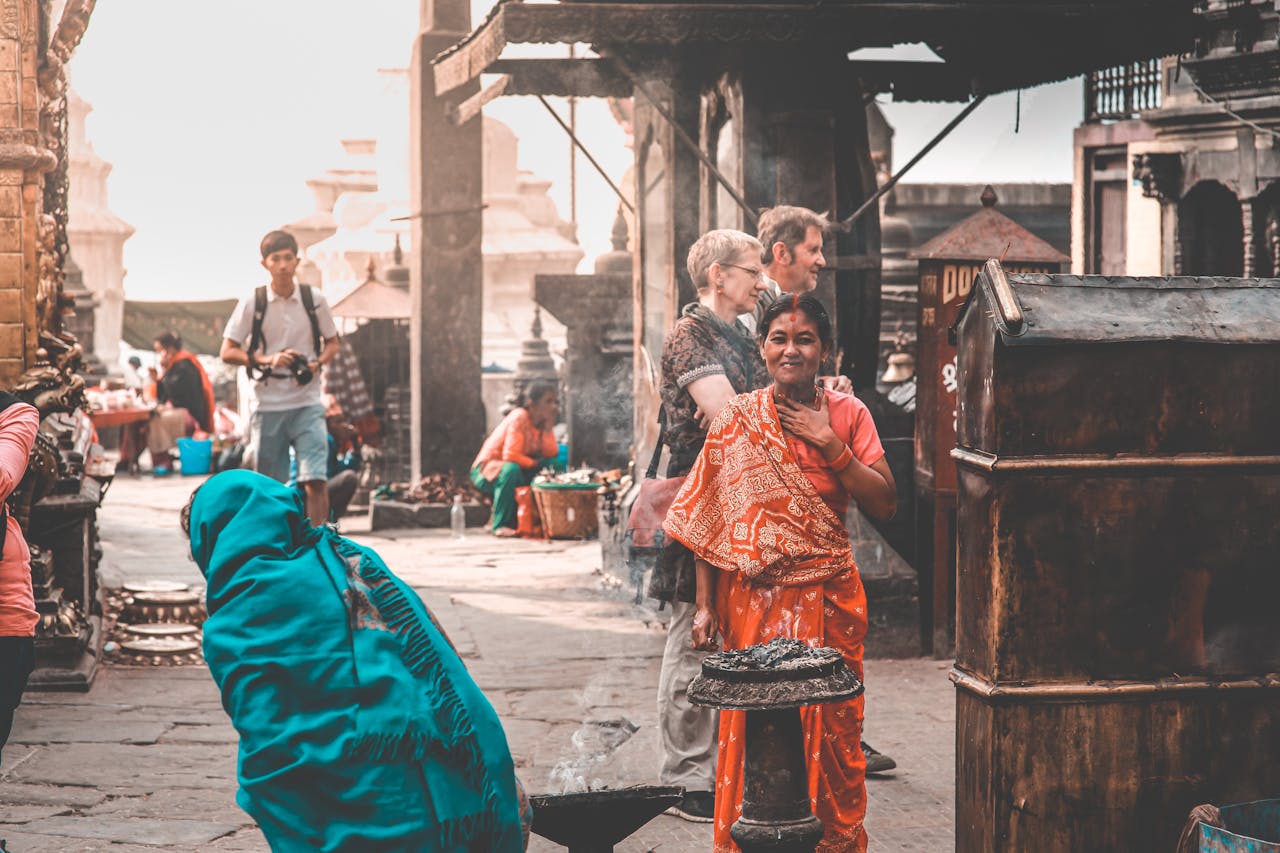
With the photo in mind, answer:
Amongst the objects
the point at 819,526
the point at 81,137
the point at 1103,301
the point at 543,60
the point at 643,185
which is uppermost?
the point at 81,137

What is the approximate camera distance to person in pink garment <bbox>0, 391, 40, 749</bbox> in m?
4.95

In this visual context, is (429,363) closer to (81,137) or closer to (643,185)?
(643,185)

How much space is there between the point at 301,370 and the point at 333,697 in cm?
644

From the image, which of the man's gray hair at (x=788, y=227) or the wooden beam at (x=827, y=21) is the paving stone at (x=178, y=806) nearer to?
the man's gray hair at (x=788, y=227)

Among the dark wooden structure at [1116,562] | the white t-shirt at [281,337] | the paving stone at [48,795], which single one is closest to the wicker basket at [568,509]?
the white t-shirt at [281,337]

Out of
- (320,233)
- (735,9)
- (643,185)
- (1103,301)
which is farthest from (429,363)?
(320,233)

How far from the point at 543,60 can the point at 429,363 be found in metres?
4.78

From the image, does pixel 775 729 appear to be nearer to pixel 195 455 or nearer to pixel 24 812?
pixel 24 812

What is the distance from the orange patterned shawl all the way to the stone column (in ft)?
35.0

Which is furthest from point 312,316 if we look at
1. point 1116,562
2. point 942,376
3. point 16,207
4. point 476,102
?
point 1116,562

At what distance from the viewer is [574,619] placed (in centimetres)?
982

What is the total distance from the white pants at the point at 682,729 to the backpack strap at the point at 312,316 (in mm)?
5068

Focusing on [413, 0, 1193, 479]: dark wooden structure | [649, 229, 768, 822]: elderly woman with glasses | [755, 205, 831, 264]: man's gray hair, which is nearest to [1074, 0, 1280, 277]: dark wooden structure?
[413, 0, 1193, 479]: dark wooden structure

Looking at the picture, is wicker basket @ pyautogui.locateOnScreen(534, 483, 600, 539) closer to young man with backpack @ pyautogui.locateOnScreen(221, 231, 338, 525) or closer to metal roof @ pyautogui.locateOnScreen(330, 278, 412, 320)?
young man with backpack @ pyautogui.locateOnScreen(221, 231, 338, 525)
